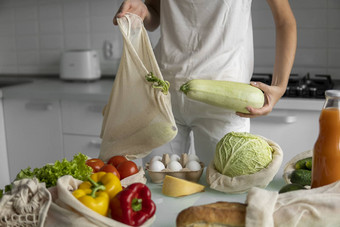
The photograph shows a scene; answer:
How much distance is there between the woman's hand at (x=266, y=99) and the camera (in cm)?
133

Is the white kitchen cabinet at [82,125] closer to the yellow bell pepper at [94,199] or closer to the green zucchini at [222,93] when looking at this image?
the green zucchini at [222,93]

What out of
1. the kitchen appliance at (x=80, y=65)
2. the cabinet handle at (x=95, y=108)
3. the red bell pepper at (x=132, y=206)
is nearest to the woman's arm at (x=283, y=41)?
the red bell pepper at (x=132, y=206)

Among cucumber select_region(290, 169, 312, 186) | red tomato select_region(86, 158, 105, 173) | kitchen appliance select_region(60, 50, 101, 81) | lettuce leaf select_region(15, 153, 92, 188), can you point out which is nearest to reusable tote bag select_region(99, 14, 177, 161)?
red tomato select_region(86, 158, 105, 173)

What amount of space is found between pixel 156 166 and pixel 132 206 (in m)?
0.30

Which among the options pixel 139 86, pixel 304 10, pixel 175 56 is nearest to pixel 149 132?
pixel 139 86

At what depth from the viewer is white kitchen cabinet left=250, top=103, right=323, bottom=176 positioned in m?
2.16

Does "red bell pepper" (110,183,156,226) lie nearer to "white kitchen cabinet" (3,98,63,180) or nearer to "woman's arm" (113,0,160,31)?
"woman's arm" (113,0,160,31)

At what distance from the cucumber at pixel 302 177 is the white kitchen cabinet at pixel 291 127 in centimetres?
105

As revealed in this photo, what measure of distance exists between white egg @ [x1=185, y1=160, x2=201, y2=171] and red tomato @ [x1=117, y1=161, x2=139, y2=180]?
15 cm

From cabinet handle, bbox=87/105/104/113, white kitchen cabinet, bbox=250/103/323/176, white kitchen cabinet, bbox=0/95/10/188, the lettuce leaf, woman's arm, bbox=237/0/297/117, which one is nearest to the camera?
the lettuce leaf

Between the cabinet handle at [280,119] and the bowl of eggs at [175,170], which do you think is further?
the cabinet handle at [280,119]

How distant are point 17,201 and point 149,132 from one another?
48cm

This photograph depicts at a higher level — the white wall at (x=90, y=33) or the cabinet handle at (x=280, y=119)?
the white wall at (x=90, y=33)

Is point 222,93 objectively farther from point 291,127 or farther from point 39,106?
point 39,106
